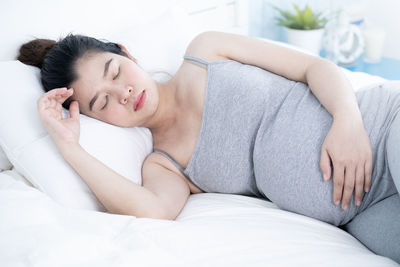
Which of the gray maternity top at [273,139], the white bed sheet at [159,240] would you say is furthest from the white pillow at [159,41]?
the white bed sheet at [159,240]

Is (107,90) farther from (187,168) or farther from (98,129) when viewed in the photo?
(187,168)

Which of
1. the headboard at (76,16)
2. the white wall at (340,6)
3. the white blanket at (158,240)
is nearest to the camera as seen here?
the white blanket at (158,240)

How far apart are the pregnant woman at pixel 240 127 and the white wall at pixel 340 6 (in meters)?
1.06

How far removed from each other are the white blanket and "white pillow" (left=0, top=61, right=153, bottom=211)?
0.08 m

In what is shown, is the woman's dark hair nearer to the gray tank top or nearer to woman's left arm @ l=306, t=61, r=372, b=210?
the gray tank top

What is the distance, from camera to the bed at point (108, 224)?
716 millimetres

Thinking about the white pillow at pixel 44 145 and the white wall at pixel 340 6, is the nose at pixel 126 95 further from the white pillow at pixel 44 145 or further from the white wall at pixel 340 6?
the white wall at pixel 340 6

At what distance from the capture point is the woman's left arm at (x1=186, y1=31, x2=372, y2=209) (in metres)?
0.88

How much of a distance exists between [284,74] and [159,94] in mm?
383

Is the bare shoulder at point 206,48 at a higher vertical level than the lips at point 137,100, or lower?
higher

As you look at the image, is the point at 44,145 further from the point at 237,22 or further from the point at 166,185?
the point at 237,22

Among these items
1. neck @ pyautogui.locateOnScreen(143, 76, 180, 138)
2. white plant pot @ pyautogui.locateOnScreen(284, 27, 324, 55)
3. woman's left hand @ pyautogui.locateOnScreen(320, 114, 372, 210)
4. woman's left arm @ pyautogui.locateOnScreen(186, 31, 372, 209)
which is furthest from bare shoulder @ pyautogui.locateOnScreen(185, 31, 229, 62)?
white plant pot @ pyautogui.locateOnScreen(284, 27, 324, 55)

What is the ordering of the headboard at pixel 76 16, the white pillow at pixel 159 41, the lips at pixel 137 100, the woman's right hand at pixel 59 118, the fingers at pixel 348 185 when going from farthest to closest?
the white pillow at pixel 159 41, the headboard at pixel 76 16, the lips at pixel 137 100, the woman's right hand at pixel 59 118, the fingers at pixel 348 185

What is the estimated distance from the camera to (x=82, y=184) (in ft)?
3.23
